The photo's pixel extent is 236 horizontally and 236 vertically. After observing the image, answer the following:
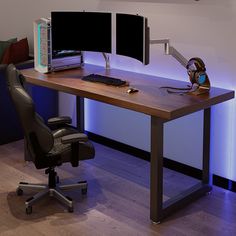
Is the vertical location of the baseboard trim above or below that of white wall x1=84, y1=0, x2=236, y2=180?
below

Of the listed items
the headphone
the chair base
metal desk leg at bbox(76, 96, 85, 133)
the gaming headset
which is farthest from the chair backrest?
metal desk leg at bbox(76, 96, 85, 133)

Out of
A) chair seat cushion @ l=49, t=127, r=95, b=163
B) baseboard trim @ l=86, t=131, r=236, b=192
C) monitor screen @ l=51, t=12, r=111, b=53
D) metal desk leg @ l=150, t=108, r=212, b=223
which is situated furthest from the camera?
monitor screen @ l=51, t=12, r=111, b=53

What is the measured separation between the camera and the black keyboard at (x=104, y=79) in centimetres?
372

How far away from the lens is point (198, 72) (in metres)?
3.47

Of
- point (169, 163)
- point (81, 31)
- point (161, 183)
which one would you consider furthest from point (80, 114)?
point (161, 183)

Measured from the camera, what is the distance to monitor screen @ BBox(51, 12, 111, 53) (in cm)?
401

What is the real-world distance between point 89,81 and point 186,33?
0.84 metres

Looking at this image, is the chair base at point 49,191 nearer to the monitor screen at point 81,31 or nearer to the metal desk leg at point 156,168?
the metal desk leg at point 156,168

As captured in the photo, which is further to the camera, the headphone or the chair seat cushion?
the headphone

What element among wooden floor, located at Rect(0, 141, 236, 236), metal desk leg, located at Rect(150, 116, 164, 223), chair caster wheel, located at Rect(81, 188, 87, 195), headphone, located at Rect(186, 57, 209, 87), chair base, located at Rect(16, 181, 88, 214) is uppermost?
headphone, located at Rect(186, 57, 209, 87)

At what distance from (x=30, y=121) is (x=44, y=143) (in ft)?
0.60

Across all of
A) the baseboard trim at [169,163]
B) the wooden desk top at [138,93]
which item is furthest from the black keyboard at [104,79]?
the baseboard trim at [169,163]

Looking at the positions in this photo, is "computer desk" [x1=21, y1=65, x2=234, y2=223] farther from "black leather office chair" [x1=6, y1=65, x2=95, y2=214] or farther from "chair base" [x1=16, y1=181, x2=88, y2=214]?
"chair base" [x1=16, y1=181, x2=88, y2=214]

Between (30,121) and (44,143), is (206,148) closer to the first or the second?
(44,143)
